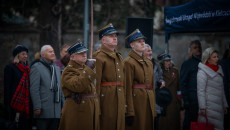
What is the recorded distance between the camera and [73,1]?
1756 centimetres

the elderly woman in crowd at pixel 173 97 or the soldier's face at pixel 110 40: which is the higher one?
the soldier's face at pixel 110 40

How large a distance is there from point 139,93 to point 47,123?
6.22ft

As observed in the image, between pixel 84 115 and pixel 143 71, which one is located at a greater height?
pixel 143 71

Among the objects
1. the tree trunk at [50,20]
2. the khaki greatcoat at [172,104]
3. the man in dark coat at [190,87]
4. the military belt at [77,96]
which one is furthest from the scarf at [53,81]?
the tree trunk at [50,20]

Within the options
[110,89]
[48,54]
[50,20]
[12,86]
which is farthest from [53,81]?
[50,20]

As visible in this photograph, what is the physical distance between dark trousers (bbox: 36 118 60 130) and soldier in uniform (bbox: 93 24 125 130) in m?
1.39

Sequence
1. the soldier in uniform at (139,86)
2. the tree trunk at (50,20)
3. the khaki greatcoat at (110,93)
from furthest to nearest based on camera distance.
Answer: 1. the tree trunk at (50,20)
2. the soldier in uniform at (139,86)
3. the khaki greatcoat at (110,93)

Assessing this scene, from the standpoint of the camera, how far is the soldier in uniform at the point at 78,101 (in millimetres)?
5652

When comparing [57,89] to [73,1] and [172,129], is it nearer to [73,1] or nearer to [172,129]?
[172,129]

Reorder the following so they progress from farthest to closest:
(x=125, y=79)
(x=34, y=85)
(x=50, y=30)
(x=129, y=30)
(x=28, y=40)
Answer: (x=28, y=40)
(x=50, y=30)
(x=129, y=30)
(x=34, y=85)
(x=125, y=79)

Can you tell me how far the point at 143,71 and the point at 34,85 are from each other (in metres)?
2.13

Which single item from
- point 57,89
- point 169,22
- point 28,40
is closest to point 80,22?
point 28,40

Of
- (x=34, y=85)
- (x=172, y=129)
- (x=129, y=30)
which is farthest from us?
(x=172, y=129)

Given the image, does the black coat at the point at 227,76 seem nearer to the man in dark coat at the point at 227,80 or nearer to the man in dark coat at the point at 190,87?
the man in dark coat at the point at 227,80
